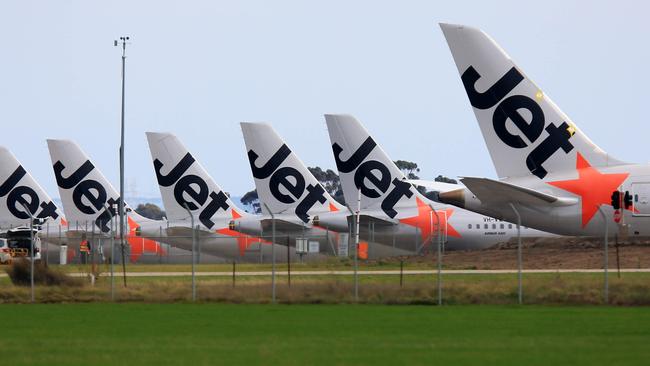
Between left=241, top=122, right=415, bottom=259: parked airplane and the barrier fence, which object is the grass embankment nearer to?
the barrier fence

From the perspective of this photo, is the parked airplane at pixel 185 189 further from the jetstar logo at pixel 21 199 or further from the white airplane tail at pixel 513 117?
the white airplane tail at pixel 513 117

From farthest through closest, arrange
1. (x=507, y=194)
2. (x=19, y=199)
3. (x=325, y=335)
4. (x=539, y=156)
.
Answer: (x=19, y=199), (x=539, y=156), (x=507, y=194), (x=325, y=335)

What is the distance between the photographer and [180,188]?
2975 inches

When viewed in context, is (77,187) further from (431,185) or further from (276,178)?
(431,185)

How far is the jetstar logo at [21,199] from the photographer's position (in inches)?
3300

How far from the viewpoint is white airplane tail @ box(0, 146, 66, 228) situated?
83.6 m

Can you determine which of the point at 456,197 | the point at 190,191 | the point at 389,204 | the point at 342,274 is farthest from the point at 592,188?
the point at 190,191

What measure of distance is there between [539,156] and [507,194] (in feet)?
7.11

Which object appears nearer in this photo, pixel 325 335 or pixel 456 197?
pixel 325 335

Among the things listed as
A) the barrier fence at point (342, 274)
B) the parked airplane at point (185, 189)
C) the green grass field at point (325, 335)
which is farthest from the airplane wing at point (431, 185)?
the parked airplane at point (185, 189)

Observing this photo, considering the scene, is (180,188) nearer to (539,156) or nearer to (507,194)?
(539,156)

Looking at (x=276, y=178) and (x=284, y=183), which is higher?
(x=276, y=178)

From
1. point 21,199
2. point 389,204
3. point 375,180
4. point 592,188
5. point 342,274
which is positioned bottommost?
point 342,274

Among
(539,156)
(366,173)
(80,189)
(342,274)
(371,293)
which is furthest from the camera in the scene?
(80,189)
